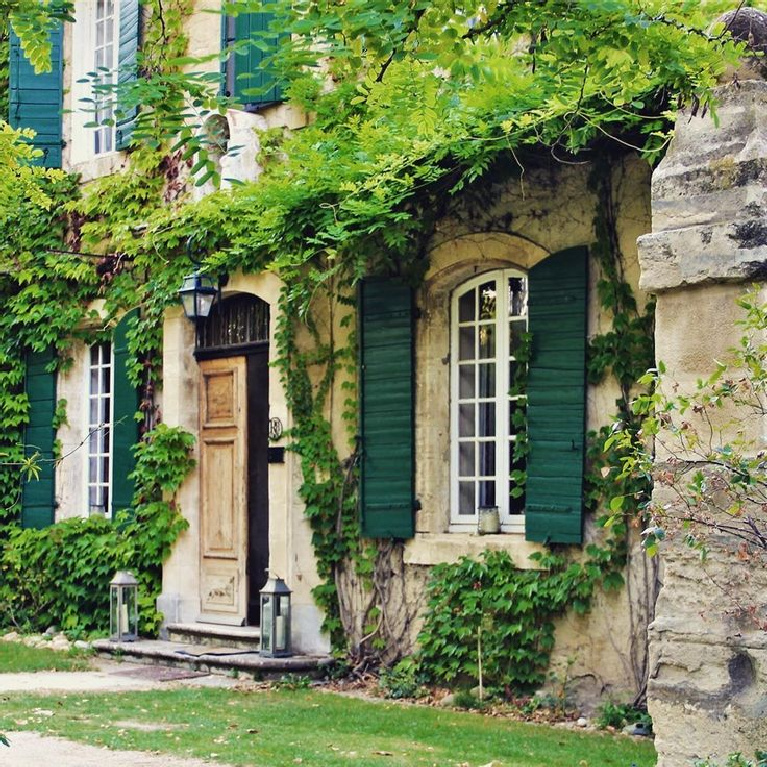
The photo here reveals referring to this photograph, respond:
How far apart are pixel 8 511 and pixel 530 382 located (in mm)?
6646

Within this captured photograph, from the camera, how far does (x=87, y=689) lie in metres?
10.3

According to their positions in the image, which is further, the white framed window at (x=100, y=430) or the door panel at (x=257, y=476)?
the white framed window at (x=100, y=430)

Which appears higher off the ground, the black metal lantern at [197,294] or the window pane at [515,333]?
the black metal lantern at [197,294]

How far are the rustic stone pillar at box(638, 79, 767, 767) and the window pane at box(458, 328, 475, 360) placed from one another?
512cm

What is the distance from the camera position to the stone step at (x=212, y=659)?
10.8 m

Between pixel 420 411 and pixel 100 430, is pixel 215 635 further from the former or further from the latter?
pixel 100 430

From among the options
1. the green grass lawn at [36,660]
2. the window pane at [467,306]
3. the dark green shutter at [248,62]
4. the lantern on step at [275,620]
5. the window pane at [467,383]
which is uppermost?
the dark green shutter at [248,62]

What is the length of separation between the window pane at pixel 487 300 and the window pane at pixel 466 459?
3.18 ft

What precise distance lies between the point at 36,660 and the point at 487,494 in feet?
A: 13.6

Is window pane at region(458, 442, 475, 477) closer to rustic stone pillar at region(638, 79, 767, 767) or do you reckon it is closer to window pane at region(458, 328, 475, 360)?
window pane at region(458, 328, 475, 360)

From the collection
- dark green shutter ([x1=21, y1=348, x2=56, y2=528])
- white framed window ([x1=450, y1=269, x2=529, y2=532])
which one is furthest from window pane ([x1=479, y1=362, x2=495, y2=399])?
dark green shutter ([x1=21, y1=348, x2=56, y2=528])

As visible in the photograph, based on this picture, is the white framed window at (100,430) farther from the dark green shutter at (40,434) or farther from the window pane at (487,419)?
the window pane at (487,419)

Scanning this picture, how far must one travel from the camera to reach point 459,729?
28.3 ft

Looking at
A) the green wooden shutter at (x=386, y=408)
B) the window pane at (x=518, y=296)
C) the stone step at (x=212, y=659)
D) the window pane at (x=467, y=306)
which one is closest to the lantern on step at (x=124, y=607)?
the stone step at (x=212, y=659)
